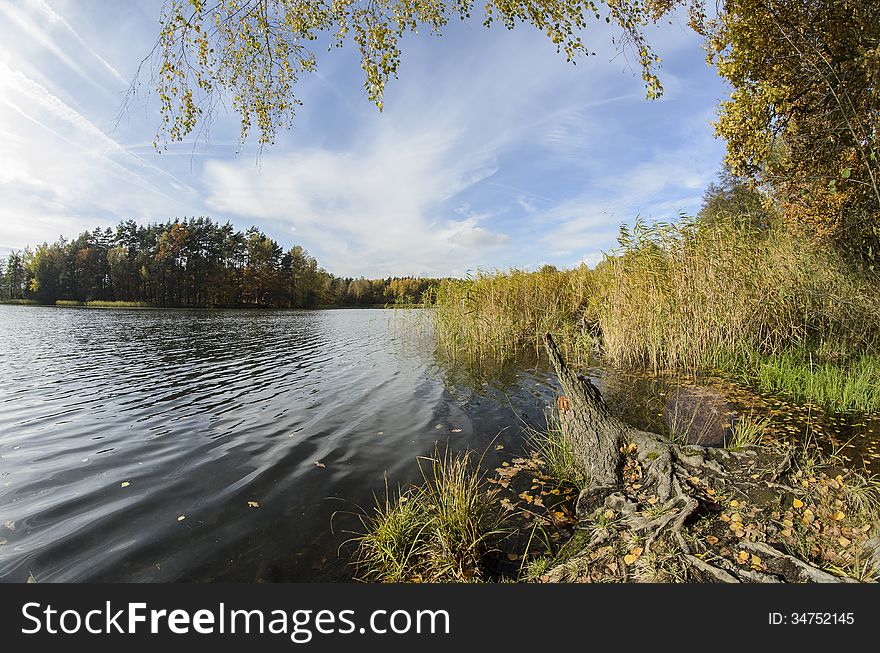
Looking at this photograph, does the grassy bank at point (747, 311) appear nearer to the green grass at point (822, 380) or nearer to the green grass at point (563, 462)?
the green grass at point (822, 380)

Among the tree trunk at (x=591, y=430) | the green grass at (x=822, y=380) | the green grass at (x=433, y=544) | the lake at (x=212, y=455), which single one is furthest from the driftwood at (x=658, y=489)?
the green grass at (x=822, y=380)

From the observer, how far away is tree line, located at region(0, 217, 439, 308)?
2269 inches

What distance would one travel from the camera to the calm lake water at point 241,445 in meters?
3.00

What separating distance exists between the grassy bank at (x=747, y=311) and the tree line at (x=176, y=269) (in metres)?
47.5

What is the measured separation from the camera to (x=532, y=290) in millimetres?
12547

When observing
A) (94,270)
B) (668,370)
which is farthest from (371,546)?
(94,270)

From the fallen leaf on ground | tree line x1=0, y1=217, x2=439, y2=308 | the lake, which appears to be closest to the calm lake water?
the lake

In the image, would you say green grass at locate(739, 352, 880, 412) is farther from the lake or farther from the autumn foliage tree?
the lake

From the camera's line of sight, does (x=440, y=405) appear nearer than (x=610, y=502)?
No

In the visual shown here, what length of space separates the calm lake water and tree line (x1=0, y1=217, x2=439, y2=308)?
47430mm

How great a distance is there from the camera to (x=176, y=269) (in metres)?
57.9

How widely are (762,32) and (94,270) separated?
81.6 metres

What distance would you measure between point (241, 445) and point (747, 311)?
875cm

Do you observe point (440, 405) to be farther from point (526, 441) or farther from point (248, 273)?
point (248, 273)
